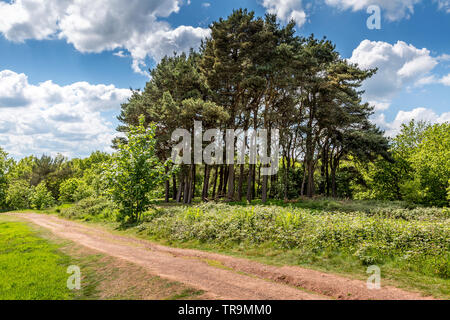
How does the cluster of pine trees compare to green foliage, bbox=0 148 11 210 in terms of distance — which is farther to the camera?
green foliage, bbox=0 148 11 210

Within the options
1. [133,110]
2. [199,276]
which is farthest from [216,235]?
[133,110]

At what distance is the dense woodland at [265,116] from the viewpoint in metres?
18.7

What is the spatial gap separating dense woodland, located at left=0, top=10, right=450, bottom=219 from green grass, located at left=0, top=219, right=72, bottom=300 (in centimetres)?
647

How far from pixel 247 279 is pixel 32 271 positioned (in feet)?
21.4

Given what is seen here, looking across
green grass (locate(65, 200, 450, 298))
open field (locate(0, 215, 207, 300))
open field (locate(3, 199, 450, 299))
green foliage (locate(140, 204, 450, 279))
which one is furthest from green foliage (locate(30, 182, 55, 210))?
green grass (locate(65, 200, 450, 298))

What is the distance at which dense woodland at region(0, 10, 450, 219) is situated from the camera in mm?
18719

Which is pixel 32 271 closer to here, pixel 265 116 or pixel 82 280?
pixel 82 280

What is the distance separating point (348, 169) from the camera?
137 ft

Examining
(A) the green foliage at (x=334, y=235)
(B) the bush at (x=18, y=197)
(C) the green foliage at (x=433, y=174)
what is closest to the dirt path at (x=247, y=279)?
(A) the green foliage at (x=334, y=235)

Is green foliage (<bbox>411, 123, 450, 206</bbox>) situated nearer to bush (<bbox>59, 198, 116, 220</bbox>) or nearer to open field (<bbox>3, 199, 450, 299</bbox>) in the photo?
open field (<bbox>3, 199, 450, 299</bbox>)

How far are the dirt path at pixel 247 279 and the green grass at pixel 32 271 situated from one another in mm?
2013

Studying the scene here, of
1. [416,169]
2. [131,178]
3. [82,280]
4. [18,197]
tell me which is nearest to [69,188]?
[18,197]

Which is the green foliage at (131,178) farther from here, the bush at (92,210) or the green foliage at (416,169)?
the green foliage at (416,169)
